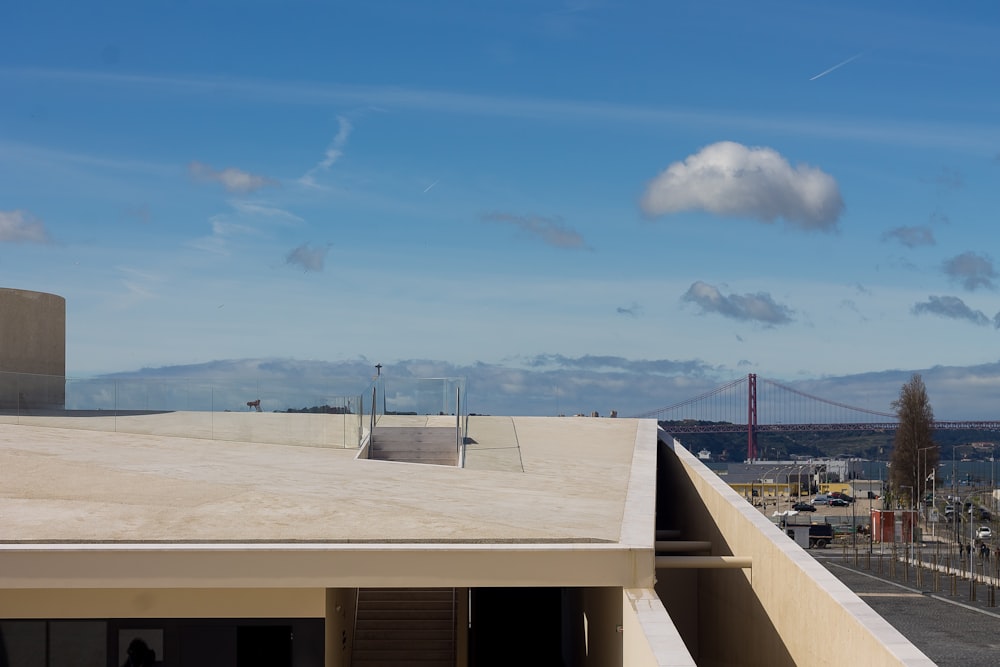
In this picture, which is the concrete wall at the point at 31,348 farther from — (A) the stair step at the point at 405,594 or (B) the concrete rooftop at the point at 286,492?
(A) the stair step at the point at 405,594

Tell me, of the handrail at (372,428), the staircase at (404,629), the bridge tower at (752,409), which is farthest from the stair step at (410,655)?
the bridge tower at (752,409)

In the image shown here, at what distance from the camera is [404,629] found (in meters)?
13.8

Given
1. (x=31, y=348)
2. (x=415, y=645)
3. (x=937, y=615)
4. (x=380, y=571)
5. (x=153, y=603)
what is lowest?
(x=937, y=615)

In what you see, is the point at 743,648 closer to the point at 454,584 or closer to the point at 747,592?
the point at 747,592

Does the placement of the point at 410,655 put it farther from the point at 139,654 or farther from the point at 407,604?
the point at 139,654

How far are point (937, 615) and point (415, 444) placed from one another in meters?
17.8

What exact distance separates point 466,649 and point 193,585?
17.5 ft

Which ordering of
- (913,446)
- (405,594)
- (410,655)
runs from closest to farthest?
1. (410,655)
2. (405,594)
3. (913,446)

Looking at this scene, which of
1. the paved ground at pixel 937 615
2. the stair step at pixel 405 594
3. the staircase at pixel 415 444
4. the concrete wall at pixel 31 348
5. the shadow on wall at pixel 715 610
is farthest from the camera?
the paved ground at pixel 937 615

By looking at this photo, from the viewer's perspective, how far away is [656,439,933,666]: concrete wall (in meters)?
7.73

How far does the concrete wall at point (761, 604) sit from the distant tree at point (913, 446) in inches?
2080

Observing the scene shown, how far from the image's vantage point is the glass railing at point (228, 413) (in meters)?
18.9

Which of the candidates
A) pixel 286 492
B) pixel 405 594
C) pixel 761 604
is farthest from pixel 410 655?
pixel 761 604

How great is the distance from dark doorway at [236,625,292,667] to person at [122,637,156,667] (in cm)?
90
